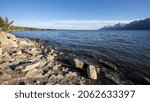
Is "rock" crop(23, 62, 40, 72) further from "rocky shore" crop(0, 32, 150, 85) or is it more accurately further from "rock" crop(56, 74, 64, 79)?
"rock" crop(56, 74, 64, 79)

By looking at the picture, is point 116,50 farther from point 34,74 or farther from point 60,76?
point 34,74

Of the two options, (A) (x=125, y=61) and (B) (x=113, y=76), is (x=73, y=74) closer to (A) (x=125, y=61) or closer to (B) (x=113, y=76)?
(B) (x=113, y=76)

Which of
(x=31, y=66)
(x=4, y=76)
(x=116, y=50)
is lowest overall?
(x=116, y=50)

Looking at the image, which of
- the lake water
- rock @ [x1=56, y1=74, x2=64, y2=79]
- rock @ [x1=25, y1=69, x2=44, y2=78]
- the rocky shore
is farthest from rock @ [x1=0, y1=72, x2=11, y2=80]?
the lake water

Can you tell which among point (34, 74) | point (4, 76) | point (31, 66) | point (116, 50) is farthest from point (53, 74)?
point (116, 50)

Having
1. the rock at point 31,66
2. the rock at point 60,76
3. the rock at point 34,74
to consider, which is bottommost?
the rock at point 60,76

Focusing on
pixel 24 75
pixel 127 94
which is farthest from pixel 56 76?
pixel 127 94

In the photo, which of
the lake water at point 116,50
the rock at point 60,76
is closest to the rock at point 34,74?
the rock at point 60,76

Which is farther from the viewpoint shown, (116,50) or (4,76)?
(116,50)

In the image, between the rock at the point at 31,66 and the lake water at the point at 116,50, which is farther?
Answer: the lake water at the point at 116,50

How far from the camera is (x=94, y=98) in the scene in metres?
4.82

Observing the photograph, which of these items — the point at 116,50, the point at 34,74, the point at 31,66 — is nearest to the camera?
the point at 34,74

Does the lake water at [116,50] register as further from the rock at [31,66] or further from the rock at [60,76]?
the rock at [31,66]

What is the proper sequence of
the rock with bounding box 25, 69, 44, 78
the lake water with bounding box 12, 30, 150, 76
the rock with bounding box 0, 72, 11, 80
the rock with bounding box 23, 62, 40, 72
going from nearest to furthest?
the rock with bounding box 0, 72, 11, 80
the rock with bounding box 25, 69, 44, 78
the rock with bounding box 23, 62, 40, 72
the lake water with bounding box 12, 30, 150, 76
